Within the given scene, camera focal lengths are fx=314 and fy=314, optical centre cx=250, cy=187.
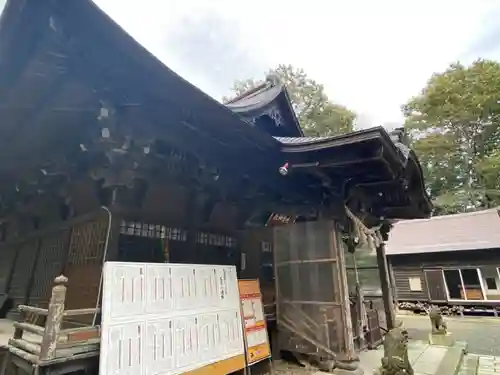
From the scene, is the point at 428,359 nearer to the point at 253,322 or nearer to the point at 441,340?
the point at 441,340

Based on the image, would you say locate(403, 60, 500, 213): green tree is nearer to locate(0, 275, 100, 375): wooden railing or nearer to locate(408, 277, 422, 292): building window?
locate(408, 277, 422, 292): building window

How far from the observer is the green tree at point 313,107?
2248 cm

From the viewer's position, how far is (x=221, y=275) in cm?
439

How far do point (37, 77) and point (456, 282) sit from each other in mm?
18306

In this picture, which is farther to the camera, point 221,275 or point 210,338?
point 221,275

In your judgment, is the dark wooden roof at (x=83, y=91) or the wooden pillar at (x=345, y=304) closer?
the dark wooden roof at (x=83, y=91)

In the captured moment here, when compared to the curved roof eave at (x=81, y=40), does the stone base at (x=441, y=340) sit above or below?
below

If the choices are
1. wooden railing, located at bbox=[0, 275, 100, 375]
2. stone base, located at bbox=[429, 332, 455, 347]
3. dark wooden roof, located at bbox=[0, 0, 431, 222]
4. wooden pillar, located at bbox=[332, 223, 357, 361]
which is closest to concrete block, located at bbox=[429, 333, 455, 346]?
stone base, located at bbox=[429, 332, 455, 347]

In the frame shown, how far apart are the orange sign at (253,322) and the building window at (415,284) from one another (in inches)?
571

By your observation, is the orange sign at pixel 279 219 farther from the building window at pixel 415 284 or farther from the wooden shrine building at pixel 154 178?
the building window at pixel 415 284

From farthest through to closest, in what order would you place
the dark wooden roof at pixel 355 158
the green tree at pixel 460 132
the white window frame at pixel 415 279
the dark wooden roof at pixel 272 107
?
the green tree at pixel 460 132 < the white window frame at pixel 415 279 < the dark wooden roof at pixel 272 107 < the dark wooden roof at pixel 355 158

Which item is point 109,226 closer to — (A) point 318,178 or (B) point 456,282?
(A) point 318,178

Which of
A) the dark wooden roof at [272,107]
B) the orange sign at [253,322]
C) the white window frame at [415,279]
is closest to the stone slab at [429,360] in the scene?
the orange sign at [253,322]

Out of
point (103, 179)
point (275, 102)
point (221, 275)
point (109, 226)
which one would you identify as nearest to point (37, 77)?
point (103, 179)
